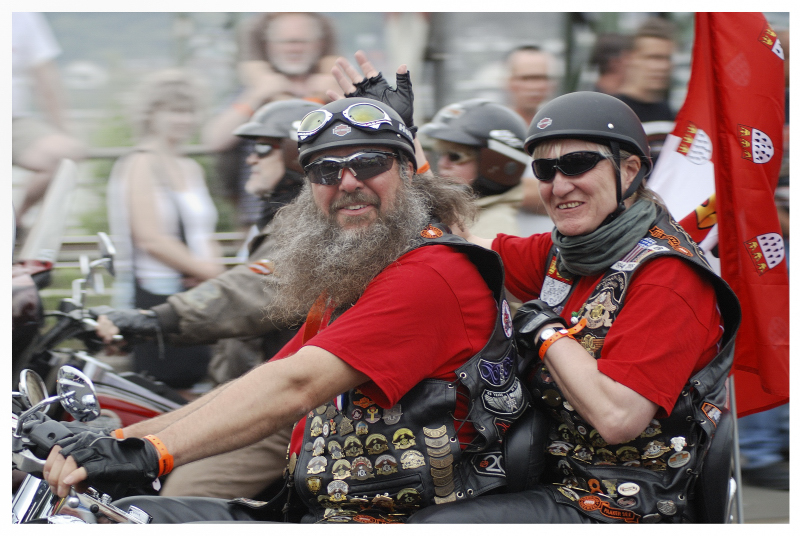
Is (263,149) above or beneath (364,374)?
above

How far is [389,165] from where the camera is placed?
2.54 metres

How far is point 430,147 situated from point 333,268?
Answer: 185 cm

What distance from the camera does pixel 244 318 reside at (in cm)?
377

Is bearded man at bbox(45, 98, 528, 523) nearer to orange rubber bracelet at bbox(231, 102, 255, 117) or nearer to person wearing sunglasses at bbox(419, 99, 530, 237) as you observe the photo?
person wearing sunglasses at bbox(419, 99, 530, 237)

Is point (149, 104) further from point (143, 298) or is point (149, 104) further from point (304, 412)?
point (304, 412)

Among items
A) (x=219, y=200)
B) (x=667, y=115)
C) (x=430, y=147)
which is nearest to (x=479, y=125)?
(x=430, y=147)

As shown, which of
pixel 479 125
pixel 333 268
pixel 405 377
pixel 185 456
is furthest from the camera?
pixel 479 125

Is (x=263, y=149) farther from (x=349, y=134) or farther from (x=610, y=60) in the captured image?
(x=610, y=60)

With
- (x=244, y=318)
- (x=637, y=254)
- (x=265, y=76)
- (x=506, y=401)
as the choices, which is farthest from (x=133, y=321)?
(x=637, y=254)

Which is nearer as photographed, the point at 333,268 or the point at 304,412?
the point at 304,412

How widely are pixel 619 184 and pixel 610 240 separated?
22cm

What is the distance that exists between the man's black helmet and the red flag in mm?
609

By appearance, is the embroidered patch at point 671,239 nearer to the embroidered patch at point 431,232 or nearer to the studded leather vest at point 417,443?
the studded leather vest at point 417,443

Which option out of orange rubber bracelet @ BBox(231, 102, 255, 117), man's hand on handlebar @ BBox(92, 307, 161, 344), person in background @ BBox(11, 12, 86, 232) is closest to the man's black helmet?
orange rubber bracelet @ BBox(231, 102, 255, 117)
